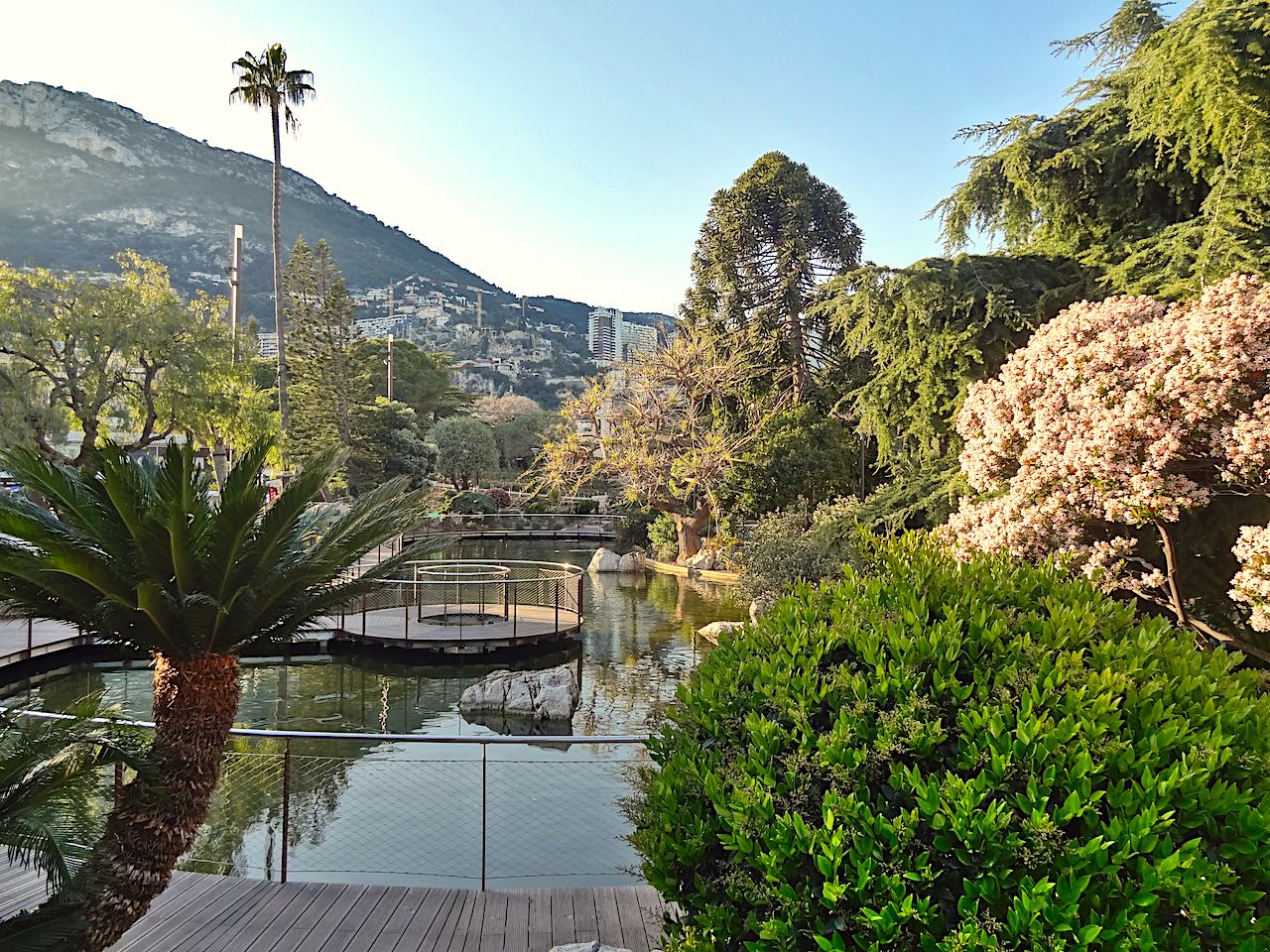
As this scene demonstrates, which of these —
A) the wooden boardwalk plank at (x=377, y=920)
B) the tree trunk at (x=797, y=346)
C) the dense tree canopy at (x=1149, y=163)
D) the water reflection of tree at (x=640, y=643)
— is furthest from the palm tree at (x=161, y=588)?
the tree trunk at (x=797, y=346)

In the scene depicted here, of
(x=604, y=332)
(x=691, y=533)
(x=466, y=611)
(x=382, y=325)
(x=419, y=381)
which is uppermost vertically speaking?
(x=604, y=332)

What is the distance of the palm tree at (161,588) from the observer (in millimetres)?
3693

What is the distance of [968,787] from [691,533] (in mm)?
20745

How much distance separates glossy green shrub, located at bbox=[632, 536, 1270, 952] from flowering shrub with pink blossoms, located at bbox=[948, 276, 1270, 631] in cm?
391

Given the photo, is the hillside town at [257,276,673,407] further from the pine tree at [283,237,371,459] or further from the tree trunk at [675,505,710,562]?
the tree trunk at [675,505,710,562]

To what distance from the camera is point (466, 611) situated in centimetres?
1459

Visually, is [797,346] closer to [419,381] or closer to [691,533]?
[691,533]

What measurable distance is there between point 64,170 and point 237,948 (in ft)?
371

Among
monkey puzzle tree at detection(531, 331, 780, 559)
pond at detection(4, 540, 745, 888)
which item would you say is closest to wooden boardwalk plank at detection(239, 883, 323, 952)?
pond at detection(4, 540, 745, 888)

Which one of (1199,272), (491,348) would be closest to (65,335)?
(1199,272)

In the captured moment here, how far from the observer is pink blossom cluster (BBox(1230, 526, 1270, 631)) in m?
5.62

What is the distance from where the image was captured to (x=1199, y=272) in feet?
25.1

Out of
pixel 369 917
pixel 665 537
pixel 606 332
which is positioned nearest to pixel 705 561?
pixel 665 537

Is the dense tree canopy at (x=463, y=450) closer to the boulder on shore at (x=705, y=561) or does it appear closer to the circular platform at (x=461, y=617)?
the boulder on shore at (x=705, y=561)
